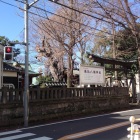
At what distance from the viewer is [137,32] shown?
1040 inches

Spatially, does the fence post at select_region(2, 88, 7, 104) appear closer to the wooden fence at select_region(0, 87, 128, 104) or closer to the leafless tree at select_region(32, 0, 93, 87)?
the wooden fence at select_region(0, 87, 128, 104)

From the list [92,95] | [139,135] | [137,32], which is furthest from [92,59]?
[139,135]

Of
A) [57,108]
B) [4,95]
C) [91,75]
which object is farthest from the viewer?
[91,75]

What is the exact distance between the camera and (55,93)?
16.8 metres

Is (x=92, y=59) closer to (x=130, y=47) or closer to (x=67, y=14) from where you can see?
(x=67, y=14)

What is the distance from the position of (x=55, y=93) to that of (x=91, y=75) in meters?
5.27

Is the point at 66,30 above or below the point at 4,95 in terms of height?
above

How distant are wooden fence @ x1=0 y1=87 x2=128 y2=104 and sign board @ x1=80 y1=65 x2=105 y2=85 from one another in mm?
1030

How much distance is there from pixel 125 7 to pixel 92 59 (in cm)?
663

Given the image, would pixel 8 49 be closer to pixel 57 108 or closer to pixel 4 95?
pixel 4 95

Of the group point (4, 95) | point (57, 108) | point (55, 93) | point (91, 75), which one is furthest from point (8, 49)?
point (91, 75)

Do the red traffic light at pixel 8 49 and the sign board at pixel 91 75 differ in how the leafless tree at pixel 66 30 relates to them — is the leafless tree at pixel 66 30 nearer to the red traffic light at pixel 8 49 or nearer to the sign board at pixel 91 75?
the sign board at pixel 91 75

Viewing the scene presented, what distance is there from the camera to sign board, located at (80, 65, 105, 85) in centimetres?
2066

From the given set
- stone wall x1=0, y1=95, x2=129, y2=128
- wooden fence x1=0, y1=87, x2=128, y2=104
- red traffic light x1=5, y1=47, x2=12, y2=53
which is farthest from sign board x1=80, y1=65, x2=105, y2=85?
red traffic light x1=5, y1=47, x2=12, y2=53
